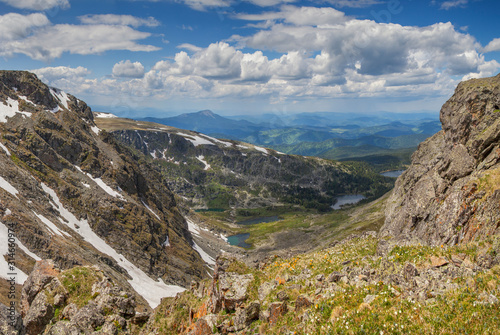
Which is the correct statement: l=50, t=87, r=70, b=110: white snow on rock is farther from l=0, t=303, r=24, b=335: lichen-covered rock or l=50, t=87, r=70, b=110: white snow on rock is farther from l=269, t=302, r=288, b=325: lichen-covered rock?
l=269, t=302, r=288, b=325: lichen-covered rock

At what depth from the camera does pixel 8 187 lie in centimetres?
6369

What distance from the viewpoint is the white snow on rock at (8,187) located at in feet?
205

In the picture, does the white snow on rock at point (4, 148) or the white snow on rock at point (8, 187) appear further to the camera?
the white snow on rock at point (4, 148)

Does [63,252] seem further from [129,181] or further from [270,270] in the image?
[129,181]

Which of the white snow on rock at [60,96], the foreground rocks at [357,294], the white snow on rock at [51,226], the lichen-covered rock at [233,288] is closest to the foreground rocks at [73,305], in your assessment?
the foreground rocks at [357,294]

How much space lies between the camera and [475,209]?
26.3 m

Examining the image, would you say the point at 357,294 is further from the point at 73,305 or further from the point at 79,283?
the point at 79,283

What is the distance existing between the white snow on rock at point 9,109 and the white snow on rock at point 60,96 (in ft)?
78.8

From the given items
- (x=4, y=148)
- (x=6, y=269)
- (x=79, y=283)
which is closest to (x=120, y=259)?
(x=6, y=269)

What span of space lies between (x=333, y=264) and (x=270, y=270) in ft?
21.5

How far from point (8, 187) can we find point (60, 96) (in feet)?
314

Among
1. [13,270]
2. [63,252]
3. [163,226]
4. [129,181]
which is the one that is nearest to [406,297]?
[13,270]

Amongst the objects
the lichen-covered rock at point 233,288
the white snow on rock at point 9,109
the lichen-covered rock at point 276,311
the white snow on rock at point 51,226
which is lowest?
the white snow on rock at point 51,226

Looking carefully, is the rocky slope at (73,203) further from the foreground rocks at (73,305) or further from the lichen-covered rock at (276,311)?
the lichen-covered rock at (276,311)
